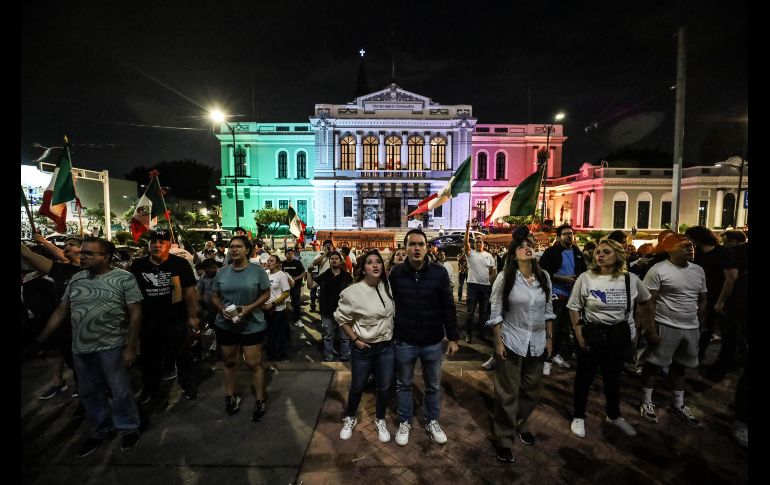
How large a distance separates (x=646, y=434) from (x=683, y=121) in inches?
324

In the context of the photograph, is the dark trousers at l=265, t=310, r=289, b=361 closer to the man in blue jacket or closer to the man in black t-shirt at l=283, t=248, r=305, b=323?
the man in black t-shirt at l=283, t=248, r=305, b=323

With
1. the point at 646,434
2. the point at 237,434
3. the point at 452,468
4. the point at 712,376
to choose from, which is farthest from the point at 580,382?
the point at 237,434

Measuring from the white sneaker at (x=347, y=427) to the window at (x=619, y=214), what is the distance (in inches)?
1274

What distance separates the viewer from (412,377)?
3484 mm

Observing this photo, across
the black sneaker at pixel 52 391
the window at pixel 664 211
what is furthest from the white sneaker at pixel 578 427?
the window at pixel 664 211

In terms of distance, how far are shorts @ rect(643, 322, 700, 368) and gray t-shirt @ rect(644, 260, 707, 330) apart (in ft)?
0.22

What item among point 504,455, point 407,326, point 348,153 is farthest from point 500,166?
point 504,455

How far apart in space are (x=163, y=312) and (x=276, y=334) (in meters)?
1.73

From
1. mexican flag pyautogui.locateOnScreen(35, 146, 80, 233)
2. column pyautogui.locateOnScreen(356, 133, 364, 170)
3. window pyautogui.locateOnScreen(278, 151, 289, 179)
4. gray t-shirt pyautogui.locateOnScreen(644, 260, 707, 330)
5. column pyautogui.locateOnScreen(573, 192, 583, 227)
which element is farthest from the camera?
window pyautogui.locateOnScreen(278, 151, 289, 179)

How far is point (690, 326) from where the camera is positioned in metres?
3.78

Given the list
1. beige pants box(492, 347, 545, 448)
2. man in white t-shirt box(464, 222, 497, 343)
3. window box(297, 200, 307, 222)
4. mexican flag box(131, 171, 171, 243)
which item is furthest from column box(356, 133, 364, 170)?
beige pants box(492, 347, 545, 448)

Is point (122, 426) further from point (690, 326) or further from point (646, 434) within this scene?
point (690, 326)

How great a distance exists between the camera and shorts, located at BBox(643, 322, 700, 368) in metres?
3.80

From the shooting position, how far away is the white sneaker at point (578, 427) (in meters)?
3.49
